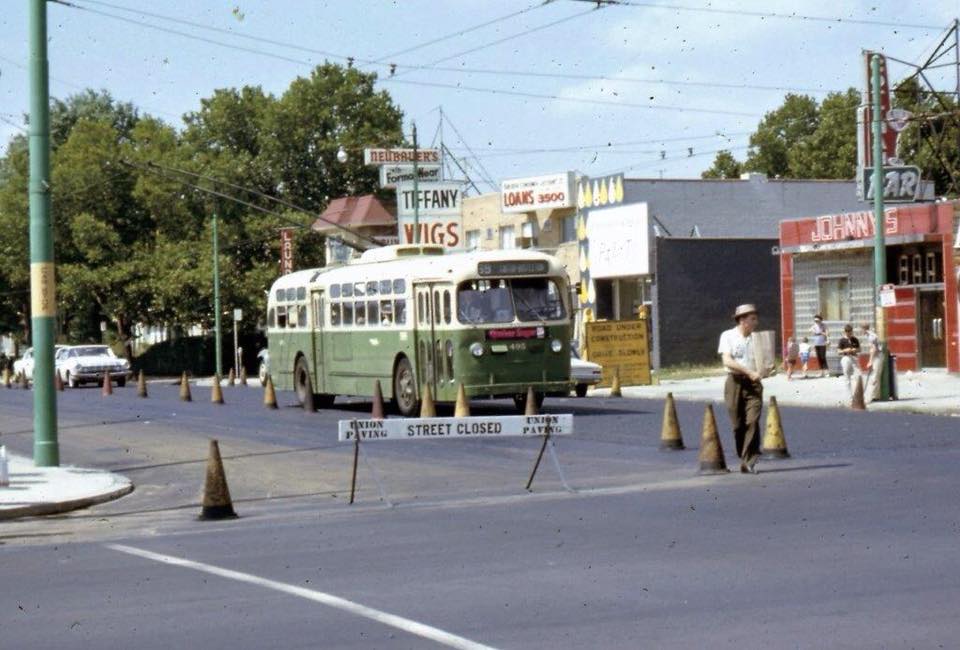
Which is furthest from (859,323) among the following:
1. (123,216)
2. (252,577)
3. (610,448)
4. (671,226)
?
(123,216)

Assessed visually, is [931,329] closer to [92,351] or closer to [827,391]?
[827,391]

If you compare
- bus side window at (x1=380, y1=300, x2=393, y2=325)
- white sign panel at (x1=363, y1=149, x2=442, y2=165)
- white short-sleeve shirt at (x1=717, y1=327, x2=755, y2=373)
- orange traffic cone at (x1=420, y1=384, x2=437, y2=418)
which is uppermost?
white sign panel at (x1=363, y1=149, x2=442, y2=165)

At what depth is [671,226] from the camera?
62562mm

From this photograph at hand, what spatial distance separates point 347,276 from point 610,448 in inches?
497

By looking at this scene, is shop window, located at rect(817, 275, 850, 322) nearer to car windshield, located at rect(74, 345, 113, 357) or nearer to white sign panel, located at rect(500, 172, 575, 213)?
white sign panel, located at rect(500, 172, 575, 213)

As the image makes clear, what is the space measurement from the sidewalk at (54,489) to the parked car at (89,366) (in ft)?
132

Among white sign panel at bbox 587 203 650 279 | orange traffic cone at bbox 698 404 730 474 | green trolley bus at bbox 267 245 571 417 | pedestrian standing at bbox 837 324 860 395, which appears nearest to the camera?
orange traffic cone at bbox 698 404 730 474

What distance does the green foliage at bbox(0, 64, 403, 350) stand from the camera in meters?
82.0

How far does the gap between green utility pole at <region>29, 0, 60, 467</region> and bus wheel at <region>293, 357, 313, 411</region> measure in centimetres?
1407

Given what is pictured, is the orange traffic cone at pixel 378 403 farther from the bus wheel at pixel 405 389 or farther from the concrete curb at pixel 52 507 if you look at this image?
the concrete curb at pixel 52 507

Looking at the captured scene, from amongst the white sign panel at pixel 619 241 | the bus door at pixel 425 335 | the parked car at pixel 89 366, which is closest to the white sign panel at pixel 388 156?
the white sign panel at pixel 619 241

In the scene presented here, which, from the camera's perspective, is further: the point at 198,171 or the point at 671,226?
the point at 198,171

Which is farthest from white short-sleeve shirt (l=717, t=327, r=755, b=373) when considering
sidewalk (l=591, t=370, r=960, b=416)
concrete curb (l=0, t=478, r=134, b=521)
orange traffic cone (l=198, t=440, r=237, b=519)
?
sidewalk (l=591, t=370, r=960, b=416)

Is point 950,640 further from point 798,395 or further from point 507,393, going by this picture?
point 798,395
